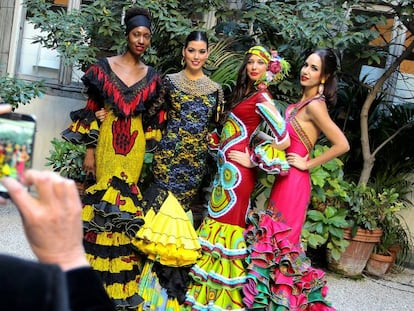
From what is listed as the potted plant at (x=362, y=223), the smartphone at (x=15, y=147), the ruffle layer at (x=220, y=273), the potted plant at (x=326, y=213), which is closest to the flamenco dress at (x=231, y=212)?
the ruffle layer at (x=220, y=273)

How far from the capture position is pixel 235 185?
3.67 metres

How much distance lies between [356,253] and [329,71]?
2.38 metres

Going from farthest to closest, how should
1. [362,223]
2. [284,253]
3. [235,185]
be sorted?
1. [362,223]
2. [235,185]
3. [284,253]

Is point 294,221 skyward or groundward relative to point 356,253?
skyward

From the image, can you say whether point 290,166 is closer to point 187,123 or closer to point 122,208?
point 187,123

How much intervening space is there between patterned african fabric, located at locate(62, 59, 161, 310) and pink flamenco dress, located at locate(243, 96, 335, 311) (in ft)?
2.27

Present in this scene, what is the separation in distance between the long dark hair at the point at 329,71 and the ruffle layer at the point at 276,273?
2.72 feet

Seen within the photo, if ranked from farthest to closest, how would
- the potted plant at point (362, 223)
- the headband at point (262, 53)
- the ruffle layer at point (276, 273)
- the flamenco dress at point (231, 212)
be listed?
the potted plant at point (362, 223), the headband at point (262, 53), the flamenco dress at point (231, 212), the ruffle layer at point (276, 273)

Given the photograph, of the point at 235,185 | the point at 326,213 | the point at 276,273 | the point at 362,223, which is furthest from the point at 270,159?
the point at 362,223

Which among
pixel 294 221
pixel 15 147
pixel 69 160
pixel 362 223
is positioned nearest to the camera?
pixel 15 147

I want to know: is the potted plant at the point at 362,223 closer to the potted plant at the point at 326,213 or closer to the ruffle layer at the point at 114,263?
the potted plant at the point at 326,213

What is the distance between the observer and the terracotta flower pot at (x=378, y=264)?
5680 millimetres

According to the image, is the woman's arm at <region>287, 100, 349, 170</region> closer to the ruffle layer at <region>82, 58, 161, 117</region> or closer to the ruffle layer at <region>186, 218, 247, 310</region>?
the ruffle layer at <region>186, 218, 247, 310</region>

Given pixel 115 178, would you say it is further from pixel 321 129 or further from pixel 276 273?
pixel 321 129
